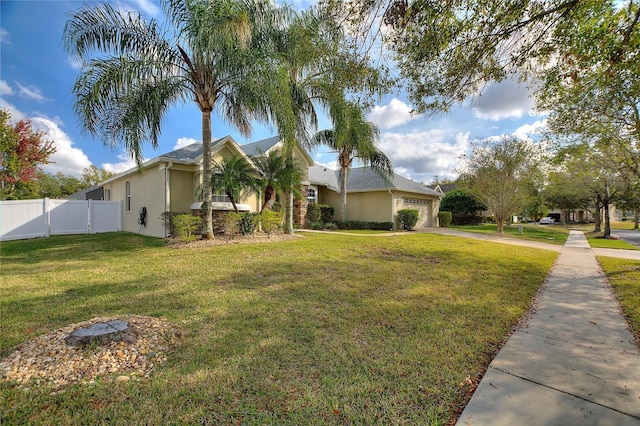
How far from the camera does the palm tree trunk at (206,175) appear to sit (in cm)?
1035

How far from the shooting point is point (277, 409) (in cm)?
224

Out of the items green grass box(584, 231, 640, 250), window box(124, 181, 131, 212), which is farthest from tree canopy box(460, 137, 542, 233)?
window box(124, 181, 131, 212)

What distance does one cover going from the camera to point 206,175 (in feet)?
34.3

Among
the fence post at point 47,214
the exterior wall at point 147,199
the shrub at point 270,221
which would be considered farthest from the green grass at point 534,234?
the fence post at point 47,214

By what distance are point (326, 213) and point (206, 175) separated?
37.0ft

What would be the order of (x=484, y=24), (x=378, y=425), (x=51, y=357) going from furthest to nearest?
(x=484, y=24)
(x=51, y=357)
(x=378, y=425)

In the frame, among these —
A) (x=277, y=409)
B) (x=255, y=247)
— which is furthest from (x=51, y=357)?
(x=255, y=247)

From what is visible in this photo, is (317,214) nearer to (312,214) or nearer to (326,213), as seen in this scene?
(312,214)

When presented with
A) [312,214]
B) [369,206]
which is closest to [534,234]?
[369,206]

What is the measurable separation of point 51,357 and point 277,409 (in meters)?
2.46

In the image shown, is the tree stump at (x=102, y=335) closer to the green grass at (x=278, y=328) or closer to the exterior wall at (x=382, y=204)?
the green grass at (x=278, y=328)

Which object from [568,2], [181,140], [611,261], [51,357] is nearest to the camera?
[51,357]

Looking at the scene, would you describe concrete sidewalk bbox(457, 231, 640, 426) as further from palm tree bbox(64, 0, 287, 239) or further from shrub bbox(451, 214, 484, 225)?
shrub bbox(451, 214, 484, 225)

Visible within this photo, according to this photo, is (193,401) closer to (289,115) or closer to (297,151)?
(289,115)
